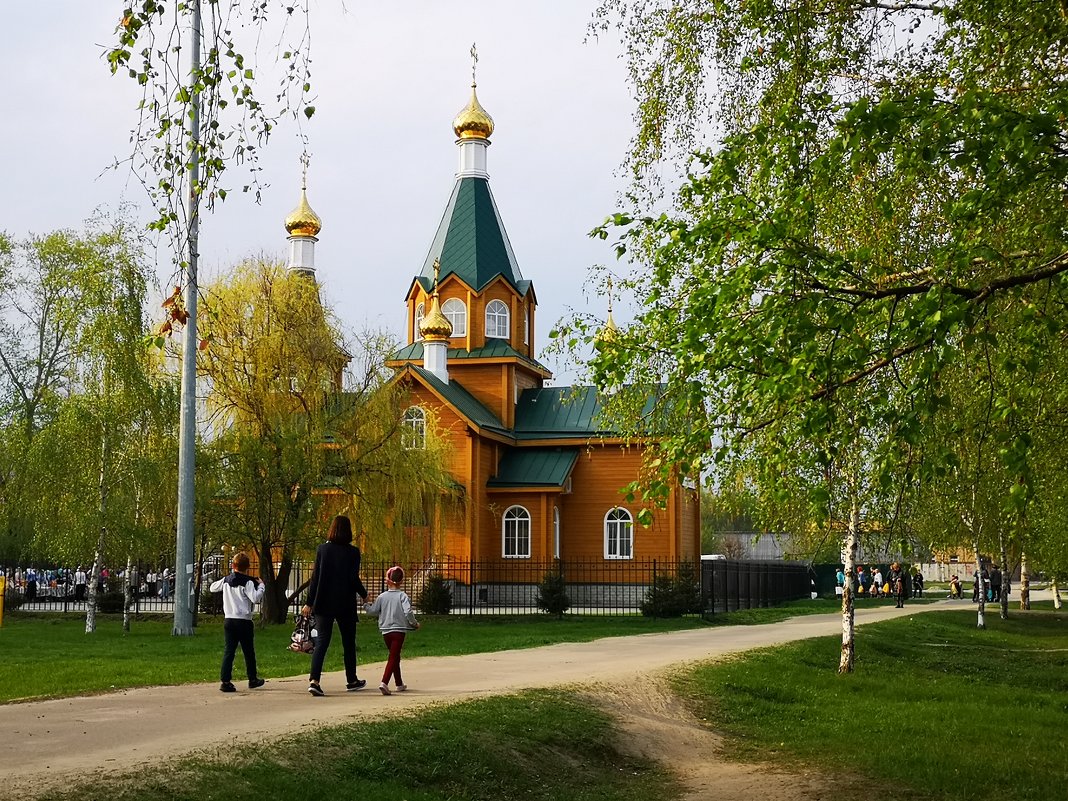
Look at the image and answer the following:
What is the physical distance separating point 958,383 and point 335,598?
22.8ft

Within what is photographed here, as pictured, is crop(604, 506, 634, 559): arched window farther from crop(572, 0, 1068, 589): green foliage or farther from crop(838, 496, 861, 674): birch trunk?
crop(572, 0, 1068, 589): green foliage

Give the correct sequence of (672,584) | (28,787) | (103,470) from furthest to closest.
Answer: (672,584) → (103,470) → (28,787)

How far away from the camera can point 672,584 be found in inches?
1200

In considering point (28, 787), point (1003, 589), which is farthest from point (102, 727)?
point (1003, 589)

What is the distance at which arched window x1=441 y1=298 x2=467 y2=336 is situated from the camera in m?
42.9

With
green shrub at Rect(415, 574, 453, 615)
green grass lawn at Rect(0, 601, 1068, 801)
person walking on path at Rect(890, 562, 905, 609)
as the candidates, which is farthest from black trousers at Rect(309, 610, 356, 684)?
person walking on path at Rect(890, 562, 905, 609)

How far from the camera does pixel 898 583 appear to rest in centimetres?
4319

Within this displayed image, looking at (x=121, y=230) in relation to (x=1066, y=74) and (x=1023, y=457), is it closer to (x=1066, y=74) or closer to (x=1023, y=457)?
(x=1066, y=74)

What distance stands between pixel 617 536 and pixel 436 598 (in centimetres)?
1106

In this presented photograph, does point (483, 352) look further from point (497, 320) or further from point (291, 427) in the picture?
point (291, 427)

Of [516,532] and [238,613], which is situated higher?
[516,532]

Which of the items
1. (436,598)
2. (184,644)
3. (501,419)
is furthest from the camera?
(501,419)

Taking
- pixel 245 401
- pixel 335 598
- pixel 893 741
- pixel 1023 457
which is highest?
pixel 245 401

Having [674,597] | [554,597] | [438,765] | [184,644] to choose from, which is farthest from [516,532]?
[438,765]
